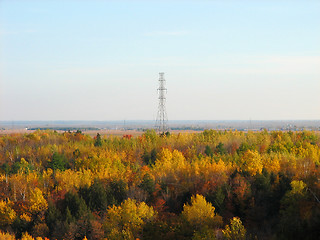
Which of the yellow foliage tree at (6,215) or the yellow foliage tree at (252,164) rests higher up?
the yellow foliage tree at (252,164)

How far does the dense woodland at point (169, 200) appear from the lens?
5647cm

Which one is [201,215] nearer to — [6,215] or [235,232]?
[235,232]

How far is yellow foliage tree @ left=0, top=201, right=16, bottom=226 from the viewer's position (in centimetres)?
6712

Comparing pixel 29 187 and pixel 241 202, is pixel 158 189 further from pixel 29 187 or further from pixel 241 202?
pixel 29 187

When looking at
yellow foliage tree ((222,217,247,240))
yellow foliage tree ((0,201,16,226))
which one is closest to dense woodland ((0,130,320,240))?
yellow foliage tree ((0,201,16,226))

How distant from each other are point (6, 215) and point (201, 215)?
96.0ft

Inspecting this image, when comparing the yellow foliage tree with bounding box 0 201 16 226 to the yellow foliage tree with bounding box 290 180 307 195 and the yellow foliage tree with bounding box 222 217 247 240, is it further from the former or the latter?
the yellow foliage tree with bounding box 290 180 307 195

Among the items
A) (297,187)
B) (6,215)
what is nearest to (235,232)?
(297,187)

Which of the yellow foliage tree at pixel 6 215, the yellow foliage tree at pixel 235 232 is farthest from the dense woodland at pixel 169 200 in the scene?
the yellow foliage tree at pixel 235 232

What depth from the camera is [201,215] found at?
5850cm

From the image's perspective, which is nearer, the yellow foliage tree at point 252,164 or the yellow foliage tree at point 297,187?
the yellow foliage tree at point 297,187

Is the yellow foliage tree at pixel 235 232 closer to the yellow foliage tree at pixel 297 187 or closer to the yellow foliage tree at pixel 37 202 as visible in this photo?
the yellow foliage tree at pixel 297 187

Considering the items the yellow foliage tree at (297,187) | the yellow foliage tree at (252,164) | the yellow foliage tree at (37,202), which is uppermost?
the yellow foliage tree at (252,164)

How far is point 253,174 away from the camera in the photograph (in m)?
74.4
